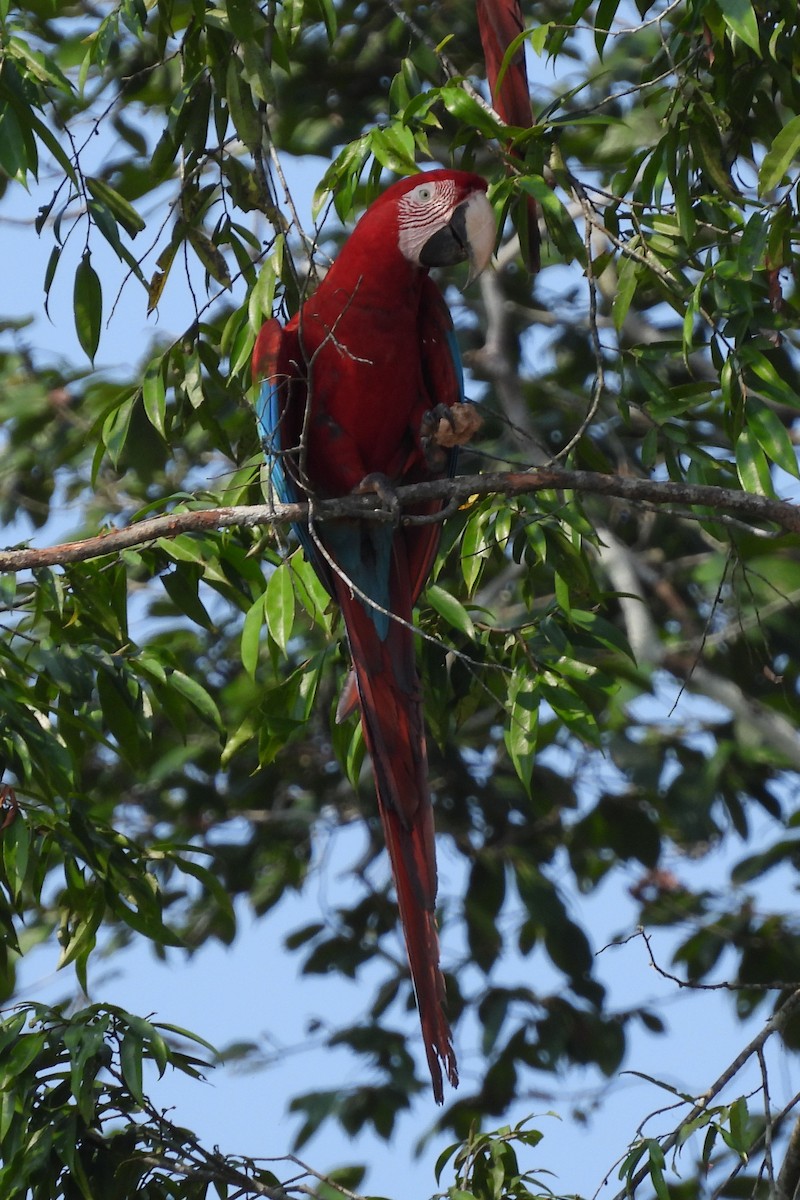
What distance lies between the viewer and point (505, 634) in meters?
2.22

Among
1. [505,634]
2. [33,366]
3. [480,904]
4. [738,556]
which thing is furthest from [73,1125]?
[33,366]

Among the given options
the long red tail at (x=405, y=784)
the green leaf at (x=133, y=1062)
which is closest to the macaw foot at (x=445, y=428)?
the long red tail at (x=405, y=784)

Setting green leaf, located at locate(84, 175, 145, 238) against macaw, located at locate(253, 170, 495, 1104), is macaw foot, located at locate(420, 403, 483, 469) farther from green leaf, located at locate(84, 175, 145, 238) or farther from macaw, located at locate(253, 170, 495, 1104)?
green leaf, located at locate(84, 175, 145, 238)

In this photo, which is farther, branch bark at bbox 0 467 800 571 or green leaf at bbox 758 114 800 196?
branch bark at bbox 0 467 800 571

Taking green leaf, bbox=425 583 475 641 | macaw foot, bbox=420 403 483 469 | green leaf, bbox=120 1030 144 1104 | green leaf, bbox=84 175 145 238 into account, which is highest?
green leaf, bbox=84 175 145 238

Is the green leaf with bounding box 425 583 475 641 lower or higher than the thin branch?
higher

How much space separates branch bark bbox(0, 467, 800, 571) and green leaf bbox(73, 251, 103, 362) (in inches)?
13.7

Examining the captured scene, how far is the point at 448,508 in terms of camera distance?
1993mm

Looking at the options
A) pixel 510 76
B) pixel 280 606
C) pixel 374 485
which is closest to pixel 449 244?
pixel 510 76

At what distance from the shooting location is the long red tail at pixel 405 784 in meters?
1.91

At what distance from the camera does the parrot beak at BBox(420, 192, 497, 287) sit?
2.27m

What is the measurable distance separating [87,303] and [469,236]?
23.8 inches

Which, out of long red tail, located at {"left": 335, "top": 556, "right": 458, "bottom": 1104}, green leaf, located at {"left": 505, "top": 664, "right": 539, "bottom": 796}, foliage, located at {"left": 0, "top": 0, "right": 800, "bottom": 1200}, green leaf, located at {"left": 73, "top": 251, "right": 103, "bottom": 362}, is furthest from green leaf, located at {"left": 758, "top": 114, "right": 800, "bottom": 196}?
green leaf, located at {"left": 73, "top": 251, "right": 103, "bottom": 362}

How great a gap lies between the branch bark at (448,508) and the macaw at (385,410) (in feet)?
0.61
